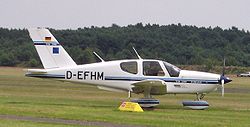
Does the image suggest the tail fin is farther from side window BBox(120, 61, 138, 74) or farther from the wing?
the wing

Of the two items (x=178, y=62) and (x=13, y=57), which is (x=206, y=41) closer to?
(x=178, y=62)

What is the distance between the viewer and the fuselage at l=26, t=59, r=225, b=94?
86.9 ft

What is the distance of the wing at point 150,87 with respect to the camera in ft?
84.9

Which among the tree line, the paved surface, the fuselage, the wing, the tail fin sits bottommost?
the paved surface

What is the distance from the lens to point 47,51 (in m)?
27.1

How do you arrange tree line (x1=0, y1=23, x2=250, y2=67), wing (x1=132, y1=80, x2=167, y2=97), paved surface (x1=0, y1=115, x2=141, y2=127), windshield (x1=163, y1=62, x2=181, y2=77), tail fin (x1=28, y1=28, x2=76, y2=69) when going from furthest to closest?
tree line (x1=0, y1=23, x2=250, y2=67), tail fin (x1=28, y1=28, x2=76, y2=69), windshield (x1=163, y1=62, x2=181, y2=77), wing (x1=132, y1=80, x2=167, y2=97), paved surface (x1=0, y1=115, x2=141, y2=127)

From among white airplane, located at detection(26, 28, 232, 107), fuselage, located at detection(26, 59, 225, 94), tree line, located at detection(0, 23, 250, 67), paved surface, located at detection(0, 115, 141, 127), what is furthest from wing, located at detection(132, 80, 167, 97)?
tree line, located at detection(0, 23, 250, 67)

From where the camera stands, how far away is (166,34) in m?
154

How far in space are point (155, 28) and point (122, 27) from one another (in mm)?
11051

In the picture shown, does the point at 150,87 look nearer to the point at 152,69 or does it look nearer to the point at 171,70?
the point at 152,69

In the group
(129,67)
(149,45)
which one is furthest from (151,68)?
(149,45)

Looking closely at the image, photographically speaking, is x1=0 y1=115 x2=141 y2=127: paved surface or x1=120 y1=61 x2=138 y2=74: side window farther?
x1=120 y1=61 x2=138 y2=74: side window

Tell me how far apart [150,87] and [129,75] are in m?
1.01

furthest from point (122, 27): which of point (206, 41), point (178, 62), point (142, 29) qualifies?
point (178, 62)
